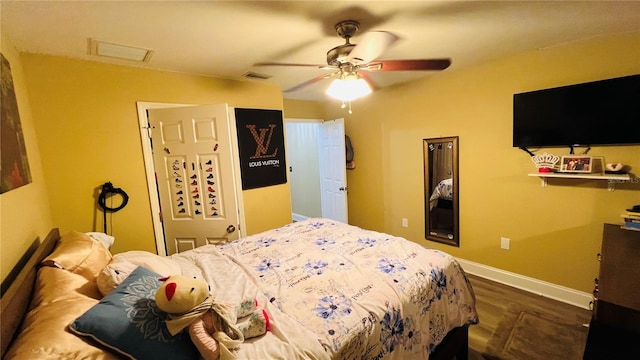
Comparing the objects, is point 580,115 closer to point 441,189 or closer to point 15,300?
point 441,189

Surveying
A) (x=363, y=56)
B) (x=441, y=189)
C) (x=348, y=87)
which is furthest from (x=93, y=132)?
(x=441, y=189)

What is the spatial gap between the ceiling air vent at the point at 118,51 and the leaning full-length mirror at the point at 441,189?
303 cm

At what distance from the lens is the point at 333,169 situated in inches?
169

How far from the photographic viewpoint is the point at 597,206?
7.43 ft

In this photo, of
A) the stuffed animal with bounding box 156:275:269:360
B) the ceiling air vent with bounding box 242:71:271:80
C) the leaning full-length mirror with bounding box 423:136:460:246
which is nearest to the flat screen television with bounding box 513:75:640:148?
the leaning full-length mirror with bounding box 423:136:460:246

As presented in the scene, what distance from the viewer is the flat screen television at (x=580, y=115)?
2021 mm

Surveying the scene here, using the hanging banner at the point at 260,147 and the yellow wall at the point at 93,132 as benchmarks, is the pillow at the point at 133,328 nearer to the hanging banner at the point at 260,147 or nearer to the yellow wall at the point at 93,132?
the yellow wall at the point at 93,132

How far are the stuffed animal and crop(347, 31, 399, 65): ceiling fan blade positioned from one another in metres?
1.46

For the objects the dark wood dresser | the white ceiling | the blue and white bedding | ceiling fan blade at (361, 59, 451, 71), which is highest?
the white ceiling

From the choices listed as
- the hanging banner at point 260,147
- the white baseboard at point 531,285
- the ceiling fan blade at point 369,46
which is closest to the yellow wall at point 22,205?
the hanging banner at point 260,147

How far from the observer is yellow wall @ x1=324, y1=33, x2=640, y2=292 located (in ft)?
7.26

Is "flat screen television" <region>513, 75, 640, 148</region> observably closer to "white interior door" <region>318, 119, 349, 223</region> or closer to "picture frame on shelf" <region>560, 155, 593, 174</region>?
"picture frame on shelf" <region>560, 155, 593, 174</region>

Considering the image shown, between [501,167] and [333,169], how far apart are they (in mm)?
2265

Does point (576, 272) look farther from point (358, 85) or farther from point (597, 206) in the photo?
point (358, 85)
